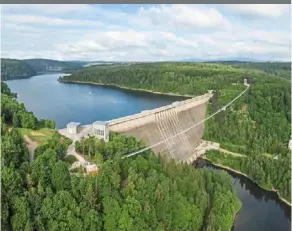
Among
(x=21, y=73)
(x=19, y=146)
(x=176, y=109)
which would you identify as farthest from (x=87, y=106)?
(x=21, y=73)

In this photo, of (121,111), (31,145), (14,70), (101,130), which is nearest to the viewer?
(31,145)

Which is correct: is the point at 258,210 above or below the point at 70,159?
below

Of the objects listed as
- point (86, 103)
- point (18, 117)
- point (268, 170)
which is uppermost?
point (18, 117)

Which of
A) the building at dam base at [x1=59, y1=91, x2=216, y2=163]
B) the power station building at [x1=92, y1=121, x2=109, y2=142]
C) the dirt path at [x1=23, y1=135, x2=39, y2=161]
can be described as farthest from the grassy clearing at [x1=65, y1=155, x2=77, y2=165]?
the power station building at [x1=92, y1=121, x2=109, y2=142]

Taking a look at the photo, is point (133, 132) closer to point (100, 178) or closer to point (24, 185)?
point (100, 178)

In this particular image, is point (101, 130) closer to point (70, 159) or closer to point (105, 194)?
point (70, 159)

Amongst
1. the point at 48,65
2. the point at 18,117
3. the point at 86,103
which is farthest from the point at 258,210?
the point at 48,65
